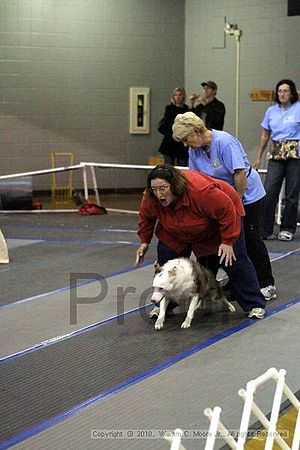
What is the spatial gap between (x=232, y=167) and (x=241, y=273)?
0.67 meters

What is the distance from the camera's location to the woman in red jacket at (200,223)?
15.4ft

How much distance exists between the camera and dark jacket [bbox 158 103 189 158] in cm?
1170

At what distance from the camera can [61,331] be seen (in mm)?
5000

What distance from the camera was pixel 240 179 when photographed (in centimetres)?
519

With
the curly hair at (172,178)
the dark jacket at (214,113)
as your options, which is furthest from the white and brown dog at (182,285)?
the dark jacket at (214,113)

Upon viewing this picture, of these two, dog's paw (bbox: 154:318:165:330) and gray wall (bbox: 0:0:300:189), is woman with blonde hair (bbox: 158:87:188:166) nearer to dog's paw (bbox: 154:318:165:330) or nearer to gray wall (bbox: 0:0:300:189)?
gray wall (bbox: 0:0:300:189)

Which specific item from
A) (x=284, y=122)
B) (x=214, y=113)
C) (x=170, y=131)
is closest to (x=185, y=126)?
(x=284, y=122)

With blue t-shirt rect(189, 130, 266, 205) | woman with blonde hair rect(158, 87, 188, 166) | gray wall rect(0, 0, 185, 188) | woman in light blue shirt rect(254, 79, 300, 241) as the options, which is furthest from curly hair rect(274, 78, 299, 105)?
gray wall rect(0, 0, 185, 188)

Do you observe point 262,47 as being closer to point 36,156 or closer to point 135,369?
point 36,156

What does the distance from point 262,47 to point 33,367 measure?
30.9ft

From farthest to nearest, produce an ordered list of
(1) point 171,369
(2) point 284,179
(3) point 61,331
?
(2) point 284,179, (3) point 61,331, (1) point 171,369

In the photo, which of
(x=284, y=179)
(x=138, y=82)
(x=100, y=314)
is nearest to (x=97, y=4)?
(x=138, y=82)

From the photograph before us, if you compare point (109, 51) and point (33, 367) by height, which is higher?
point (109, 51)

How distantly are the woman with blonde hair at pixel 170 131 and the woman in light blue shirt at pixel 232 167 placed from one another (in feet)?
20.3
